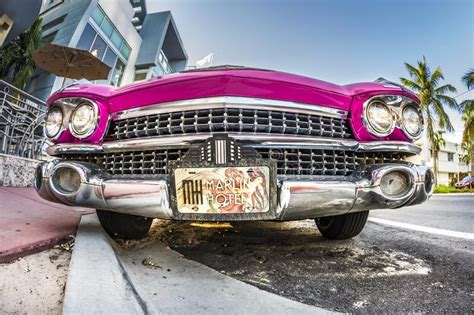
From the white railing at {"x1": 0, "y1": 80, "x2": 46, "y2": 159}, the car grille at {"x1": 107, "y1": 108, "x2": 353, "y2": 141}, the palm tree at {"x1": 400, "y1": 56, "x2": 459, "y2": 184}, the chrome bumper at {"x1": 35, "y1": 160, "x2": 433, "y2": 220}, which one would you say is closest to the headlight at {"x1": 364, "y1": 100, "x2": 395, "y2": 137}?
the car grille at {"x1": 107, "y1": 108, "x2": 353, "y2": 141}

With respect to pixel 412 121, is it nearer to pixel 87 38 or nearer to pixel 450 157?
pixel 87 38

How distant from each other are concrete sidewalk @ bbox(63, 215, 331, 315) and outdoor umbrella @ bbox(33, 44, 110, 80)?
6.04 m

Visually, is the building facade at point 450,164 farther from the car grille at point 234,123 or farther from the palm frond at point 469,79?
the car grille at point 234,123

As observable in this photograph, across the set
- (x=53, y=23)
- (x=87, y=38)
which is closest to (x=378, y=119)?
(x=87, y=38)

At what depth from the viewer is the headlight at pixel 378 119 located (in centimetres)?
171

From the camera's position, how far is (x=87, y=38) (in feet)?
38.7

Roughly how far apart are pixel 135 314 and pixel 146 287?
0.31 meters

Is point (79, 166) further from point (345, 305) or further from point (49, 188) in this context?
point (345, 305)

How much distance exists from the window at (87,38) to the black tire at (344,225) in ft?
39.1

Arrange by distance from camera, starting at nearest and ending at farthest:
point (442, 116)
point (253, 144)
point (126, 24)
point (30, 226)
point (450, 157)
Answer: point (253, 144)
point (30, 226)
point (126, 24)
point (442, 116)
point (450, 157)

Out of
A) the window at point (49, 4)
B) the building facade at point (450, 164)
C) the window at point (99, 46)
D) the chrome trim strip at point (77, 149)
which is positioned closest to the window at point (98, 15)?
the window at point (99, 46)

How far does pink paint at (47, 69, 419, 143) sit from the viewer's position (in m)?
1.62

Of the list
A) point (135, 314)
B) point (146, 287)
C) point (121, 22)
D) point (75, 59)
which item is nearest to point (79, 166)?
point (146, 287)

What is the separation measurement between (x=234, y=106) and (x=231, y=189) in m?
0.45
